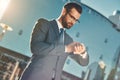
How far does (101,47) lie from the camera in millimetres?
13859

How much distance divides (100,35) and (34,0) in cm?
429

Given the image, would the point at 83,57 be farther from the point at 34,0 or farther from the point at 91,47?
the point at 91,47

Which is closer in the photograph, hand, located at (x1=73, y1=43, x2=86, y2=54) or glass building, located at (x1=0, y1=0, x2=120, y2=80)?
hand, located at (x1=73, y1=43, x2=86, y2=54)

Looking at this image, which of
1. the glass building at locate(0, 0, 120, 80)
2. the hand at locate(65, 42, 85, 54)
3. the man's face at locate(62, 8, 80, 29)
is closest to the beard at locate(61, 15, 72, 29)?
the man's face at locate(62, 8, 80, 29)

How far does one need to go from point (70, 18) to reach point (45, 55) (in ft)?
1.04

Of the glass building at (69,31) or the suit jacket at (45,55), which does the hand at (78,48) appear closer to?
the suit jacket at (45,55)

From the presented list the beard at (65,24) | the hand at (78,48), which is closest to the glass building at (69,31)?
the beard at (65,24)

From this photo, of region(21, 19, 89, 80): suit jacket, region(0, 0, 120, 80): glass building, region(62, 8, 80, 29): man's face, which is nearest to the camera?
region(21, 19, 89, 80): suit jacket

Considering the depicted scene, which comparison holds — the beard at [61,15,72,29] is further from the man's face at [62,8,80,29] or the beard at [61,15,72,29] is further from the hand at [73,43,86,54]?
the hand at [73,43,86,54]

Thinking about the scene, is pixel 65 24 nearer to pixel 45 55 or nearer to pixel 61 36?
pixel 61 36

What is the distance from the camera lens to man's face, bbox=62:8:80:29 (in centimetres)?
180

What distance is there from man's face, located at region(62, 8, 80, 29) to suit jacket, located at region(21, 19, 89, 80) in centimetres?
11

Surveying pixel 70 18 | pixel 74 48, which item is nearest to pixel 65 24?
pixel 70 18

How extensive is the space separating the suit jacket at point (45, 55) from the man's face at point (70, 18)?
0.11m
